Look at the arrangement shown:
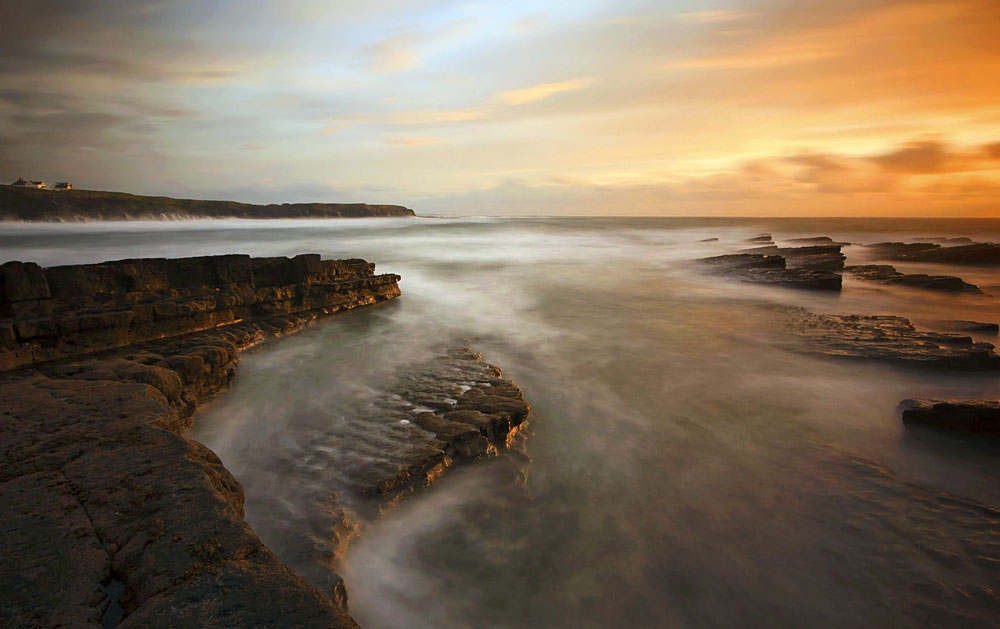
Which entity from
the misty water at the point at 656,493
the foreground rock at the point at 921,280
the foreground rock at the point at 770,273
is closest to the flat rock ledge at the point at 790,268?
the foreground rock at the point at 770,273

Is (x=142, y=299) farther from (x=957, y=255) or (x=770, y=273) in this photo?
(x=957, y=255)

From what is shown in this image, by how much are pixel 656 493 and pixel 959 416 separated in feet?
12.0

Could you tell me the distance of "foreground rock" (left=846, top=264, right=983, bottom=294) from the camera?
12.6m

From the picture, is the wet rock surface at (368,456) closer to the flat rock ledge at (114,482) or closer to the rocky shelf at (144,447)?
the rocky shelf at (144,447)

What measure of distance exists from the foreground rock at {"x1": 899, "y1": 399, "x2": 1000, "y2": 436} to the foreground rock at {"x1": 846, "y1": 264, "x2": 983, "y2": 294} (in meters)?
11.3

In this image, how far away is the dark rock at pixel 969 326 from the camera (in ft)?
27.1

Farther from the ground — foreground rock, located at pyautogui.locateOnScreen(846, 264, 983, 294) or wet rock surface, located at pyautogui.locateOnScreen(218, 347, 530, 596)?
foreground rock, located at pyautogui.locateOnScreen(846, 264, 983, 294)

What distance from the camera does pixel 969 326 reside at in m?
8.55

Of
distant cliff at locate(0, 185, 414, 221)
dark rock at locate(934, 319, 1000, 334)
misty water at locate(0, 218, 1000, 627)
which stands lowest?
misty water at locate(0, 218, 1000, 627)

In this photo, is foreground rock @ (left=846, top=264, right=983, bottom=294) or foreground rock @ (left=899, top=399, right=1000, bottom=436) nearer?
foreground rock @ (left=899, top=399, right=1000, bottom=436)

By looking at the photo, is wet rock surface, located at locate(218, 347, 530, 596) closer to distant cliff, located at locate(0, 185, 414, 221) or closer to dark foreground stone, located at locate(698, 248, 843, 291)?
dark foreground stone, located at locate(698, 248, 843, 291)

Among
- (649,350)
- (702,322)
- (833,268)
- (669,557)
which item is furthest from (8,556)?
(833,268)

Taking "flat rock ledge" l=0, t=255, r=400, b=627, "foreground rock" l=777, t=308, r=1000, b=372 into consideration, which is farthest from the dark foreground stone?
"flat rock ledge" l=0, t=255, r=400, b=627

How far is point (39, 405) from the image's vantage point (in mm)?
3521
